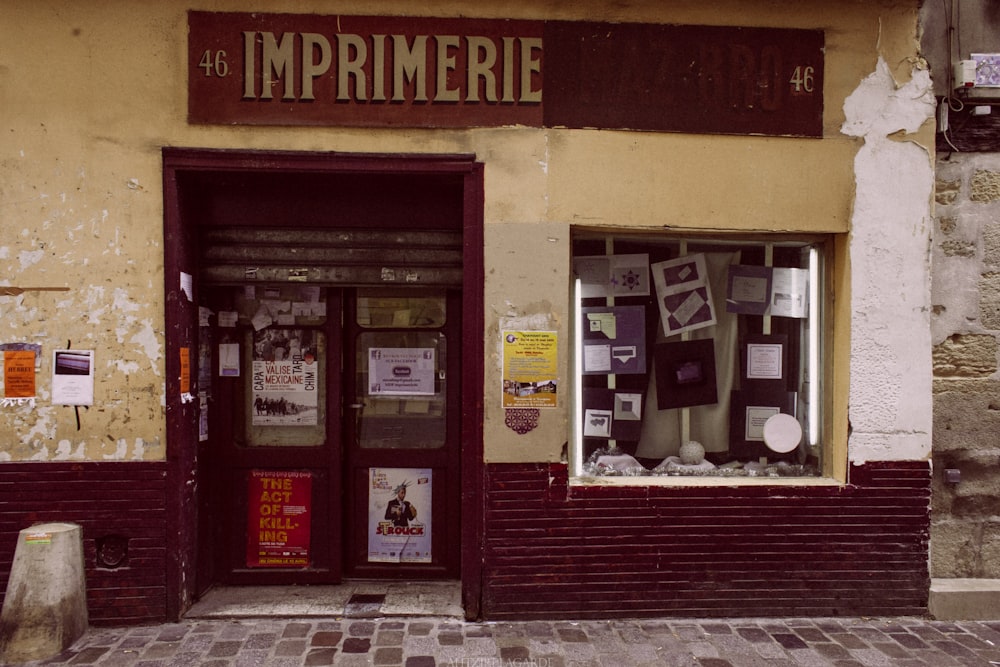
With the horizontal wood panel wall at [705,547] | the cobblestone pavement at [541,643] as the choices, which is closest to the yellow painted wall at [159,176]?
the horizontal wood panel wall at [705,547]

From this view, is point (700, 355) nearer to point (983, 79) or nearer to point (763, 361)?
point (763, 361)

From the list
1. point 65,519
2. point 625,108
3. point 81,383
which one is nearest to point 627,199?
point 625,108

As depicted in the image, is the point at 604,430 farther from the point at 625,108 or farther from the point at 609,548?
the point at 625,108

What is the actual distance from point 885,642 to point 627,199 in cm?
329

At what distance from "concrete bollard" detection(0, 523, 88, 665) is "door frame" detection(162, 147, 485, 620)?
1.77ft

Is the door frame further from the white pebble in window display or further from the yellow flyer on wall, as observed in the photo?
the white pebble in window display

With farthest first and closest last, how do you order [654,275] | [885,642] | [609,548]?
A: [654,275] → [609,548] → [885,642]

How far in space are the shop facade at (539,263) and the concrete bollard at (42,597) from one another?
233mm

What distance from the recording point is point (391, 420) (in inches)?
204

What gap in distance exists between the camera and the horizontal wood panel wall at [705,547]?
4523 mm

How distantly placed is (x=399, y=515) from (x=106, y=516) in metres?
1.97

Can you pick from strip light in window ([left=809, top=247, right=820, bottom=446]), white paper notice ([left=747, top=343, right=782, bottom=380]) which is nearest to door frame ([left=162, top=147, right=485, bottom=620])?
white paper notice ([left=747, top=343, right=782, bottom=380])

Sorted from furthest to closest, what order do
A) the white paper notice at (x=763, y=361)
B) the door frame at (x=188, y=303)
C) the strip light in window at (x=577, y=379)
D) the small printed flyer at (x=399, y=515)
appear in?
the small printed flyer at (x=399, y=515), the white paper notice at (x=763, y=361), the strip light in window at (x=577, y=379), the door frame at (x=188, y=303)

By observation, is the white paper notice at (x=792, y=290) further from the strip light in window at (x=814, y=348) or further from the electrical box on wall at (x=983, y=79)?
the electrical box on wall at (x=983, y=79)
